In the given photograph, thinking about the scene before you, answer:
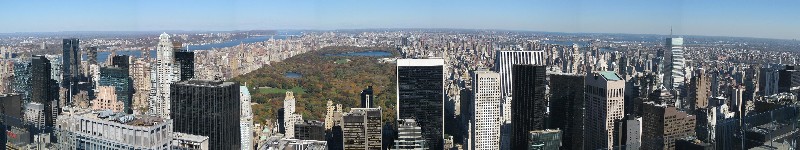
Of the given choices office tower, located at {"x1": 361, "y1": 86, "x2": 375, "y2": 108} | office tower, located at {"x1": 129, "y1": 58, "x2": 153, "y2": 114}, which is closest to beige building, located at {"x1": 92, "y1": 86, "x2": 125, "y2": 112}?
office tower, located at {"x1": 129, "y1": 58, "x2": 153, "y2": 114}

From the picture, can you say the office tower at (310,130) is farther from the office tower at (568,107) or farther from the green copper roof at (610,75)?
the green copper roof at (610,75)

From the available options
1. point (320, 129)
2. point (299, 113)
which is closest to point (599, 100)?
point (320, 129)

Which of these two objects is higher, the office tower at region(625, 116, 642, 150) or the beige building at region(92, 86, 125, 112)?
the beige building at region(92, 86, 125, 112)

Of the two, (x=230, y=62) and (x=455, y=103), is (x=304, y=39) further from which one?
(x=455, y=103)

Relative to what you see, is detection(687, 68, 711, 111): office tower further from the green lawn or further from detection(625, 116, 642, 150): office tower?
the green lawn

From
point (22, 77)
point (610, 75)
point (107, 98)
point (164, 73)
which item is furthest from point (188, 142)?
point (22, 77)

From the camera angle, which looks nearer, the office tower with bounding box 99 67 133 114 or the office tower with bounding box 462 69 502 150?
the office tower with bounding box 462 69 502 150

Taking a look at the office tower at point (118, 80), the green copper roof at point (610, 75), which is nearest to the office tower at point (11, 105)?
the office tower at point (118, 80)
